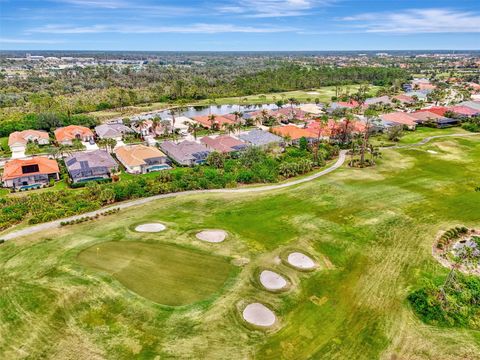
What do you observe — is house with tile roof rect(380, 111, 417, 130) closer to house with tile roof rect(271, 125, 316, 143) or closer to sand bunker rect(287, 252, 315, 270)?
house with tile roof rect(271, 125, 316, 143)

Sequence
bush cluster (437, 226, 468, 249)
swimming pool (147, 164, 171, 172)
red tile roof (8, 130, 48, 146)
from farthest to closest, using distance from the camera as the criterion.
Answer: red tile roof (8, 130, 48, 146) → swimming pool (147, 164, 171, 172) → bush cluster (437, 226, 468, 249)

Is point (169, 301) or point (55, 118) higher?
point (55, 118)

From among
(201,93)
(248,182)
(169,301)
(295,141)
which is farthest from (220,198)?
(201,93)

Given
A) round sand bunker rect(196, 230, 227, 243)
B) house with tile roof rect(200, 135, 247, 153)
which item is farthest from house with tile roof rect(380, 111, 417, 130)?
round sand bunker rect(196, 230, 227, 243)

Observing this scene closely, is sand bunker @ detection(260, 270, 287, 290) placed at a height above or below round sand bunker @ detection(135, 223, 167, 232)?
below

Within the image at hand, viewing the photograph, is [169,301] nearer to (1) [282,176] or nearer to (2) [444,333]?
(2) [444,333]

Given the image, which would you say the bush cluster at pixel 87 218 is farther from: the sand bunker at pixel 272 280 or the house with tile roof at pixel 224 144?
the house with tile roof at pixel 224 144

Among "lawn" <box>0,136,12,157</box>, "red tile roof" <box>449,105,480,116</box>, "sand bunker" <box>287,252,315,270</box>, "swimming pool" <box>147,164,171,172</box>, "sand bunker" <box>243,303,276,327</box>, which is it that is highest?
"red tile roof" <box>449,105,480,116</box>
